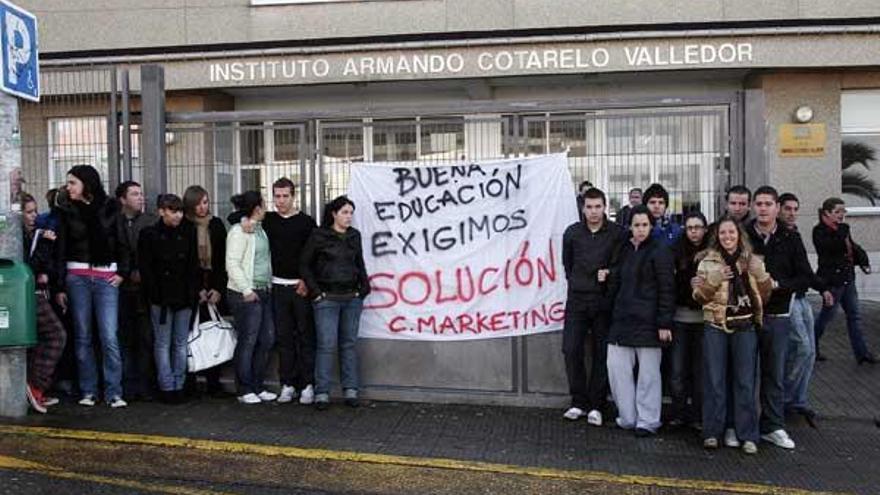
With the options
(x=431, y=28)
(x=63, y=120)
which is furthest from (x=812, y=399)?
(x=431, y=28)

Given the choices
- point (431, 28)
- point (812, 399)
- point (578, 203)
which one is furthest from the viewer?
point (431, 28)

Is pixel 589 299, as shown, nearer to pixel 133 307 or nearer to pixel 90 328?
pixel 133 307

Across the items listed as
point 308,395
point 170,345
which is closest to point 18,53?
point 170,345

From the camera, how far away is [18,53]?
6.50m

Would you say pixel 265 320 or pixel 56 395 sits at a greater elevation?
pixel 265 320

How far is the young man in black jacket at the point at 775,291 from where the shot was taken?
6.14 m

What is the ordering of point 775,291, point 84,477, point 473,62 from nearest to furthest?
point 84,477 < point 775,291 < point 473,62

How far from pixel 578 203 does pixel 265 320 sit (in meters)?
2.75

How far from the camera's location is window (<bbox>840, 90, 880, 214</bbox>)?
13906 millimetres

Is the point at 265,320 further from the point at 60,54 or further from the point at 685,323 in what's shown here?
the point at 60,54

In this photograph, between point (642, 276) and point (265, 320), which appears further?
point (265, 320)

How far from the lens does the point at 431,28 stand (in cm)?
1406

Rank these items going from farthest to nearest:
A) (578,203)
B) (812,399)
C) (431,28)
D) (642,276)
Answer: (431,28) → (812,399) → (578,203) → (642,276)

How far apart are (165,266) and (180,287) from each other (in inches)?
8.0
